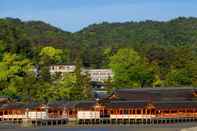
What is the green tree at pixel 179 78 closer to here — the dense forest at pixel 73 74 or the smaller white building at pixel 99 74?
the dense forest at pixel 73 74

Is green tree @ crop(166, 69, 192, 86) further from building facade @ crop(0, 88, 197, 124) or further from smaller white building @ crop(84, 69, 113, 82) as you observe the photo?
smaller white building @ crop(84, 69, 113, 82)

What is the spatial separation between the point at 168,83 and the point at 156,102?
58.3 ft

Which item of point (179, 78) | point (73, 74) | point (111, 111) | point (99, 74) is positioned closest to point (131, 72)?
point (179, 78)

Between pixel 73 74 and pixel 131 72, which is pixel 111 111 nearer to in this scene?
pixel 131 72

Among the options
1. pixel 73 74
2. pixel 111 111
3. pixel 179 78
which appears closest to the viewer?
pixel 111 111

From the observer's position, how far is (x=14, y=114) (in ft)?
208

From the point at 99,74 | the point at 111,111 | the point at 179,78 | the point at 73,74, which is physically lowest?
the point at 111,111

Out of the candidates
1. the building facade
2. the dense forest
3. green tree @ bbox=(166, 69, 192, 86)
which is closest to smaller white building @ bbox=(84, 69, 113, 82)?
the dense forest

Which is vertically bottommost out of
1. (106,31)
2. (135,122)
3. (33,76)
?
(135,122)

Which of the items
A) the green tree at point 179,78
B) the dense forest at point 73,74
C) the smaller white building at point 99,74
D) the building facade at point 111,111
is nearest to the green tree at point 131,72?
the dense forest at point 73,74

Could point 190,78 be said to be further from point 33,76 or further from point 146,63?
point 33,76

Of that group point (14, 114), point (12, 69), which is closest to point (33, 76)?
point (12, 69)

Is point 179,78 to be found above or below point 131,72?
below

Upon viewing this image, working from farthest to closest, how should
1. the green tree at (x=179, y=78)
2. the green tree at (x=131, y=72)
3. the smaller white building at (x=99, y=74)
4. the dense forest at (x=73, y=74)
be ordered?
the smaller white building at (x=99, y=74)
the green tree at (x=179, y=78)
the green tree at (x=131, y=72)
the dense forest at (x=73, y=74)
